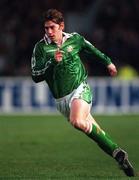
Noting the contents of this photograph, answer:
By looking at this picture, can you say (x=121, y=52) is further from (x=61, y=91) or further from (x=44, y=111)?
(x=61, y=91)

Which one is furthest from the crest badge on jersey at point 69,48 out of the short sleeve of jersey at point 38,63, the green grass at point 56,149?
the green grass at point 56,149

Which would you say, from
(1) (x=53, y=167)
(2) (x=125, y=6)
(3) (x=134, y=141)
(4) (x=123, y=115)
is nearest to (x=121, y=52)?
(2) (x=125, y=6)

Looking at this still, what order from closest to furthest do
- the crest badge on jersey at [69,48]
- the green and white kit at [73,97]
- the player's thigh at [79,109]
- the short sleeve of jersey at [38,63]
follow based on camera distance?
the player's thigh at [79,109] → the short sleeve of jersey at [38,63] → the green and white kit at [73,97] → the crest badge on jersey at [69,48]

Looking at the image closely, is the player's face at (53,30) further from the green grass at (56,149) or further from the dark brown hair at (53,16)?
the green grass at (56,149)

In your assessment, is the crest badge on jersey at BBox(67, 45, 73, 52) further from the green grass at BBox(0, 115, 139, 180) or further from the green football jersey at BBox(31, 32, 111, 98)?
the green grass at BBox(0, 115, 139, 180)

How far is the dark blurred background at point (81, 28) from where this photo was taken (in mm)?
25031

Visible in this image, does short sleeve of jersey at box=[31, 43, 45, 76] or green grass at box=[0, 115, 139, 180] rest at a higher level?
short sleeve of jersey at box=[31, 43, 45, 76]

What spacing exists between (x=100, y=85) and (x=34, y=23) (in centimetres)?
443

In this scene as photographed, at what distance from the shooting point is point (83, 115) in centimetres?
923

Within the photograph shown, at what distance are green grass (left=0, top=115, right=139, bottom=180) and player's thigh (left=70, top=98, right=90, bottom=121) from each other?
0.68 metres

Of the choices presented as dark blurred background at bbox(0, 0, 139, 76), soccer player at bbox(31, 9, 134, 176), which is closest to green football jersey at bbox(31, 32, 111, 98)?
soccer player at bbox(31, 9, 134, 176)

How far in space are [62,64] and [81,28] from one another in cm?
1619

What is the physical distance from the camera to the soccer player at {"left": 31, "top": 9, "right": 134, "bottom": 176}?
926 centimetres

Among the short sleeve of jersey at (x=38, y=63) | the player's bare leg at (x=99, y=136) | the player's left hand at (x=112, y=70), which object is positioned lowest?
the player's bare leg at (x=99, y=136)
